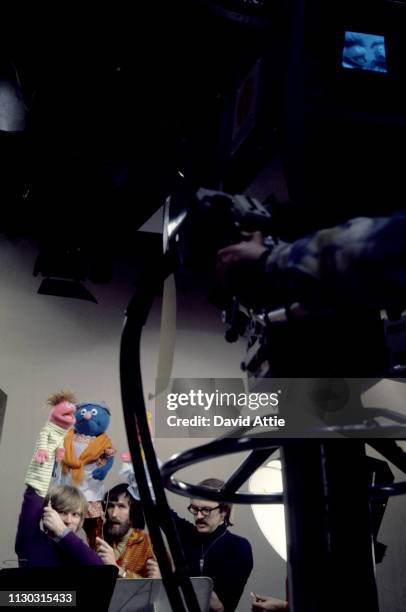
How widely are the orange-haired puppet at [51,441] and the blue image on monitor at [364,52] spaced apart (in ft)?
12.5

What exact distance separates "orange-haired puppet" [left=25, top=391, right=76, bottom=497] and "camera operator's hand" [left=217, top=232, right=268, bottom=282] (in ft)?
12.3

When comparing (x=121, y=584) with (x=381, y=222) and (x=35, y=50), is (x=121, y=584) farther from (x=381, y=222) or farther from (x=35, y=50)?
(x=35, y=50)

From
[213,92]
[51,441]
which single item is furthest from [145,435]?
[51,441]

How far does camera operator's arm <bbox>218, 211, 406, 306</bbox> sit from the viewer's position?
Result: 0.34 m

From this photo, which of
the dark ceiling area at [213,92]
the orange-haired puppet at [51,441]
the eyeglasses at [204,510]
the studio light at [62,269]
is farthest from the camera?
the eyeglasses at [204,510]

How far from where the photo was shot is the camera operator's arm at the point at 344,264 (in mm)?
344

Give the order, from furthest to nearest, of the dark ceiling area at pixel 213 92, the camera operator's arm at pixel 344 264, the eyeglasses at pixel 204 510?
the eyeglasses at pixel 204 510, the dark ceiling area at pixel 213 92, the camera operator's arm at pixel 344 264

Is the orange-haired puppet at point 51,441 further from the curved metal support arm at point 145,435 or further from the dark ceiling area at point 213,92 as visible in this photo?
the curved metal support arm at point 145,435

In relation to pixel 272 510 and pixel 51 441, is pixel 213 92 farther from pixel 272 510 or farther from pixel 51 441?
pixel 51 441

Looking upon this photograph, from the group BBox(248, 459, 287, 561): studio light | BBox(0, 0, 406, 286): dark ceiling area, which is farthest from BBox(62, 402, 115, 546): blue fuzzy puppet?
BBox(0, 0, 406, 286): dark ceiling area

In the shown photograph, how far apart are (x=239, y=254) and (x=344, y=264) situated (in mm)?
93

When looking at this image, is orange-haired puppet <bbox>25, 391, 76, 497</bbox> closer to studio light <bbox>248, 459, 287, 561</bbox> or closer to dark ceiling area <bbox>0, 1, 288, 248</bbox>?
dark ceiling area <bbox>0, 1, 288, 248</bbox>

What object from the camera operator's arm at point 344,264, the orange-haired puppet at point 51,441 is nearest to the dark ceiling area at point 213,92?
the camera operator's arm at point 344,264

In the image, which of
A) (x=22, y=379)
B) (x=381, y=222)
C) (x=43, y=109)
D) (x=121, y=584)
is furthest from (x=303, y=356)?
(x=22, y=379)
